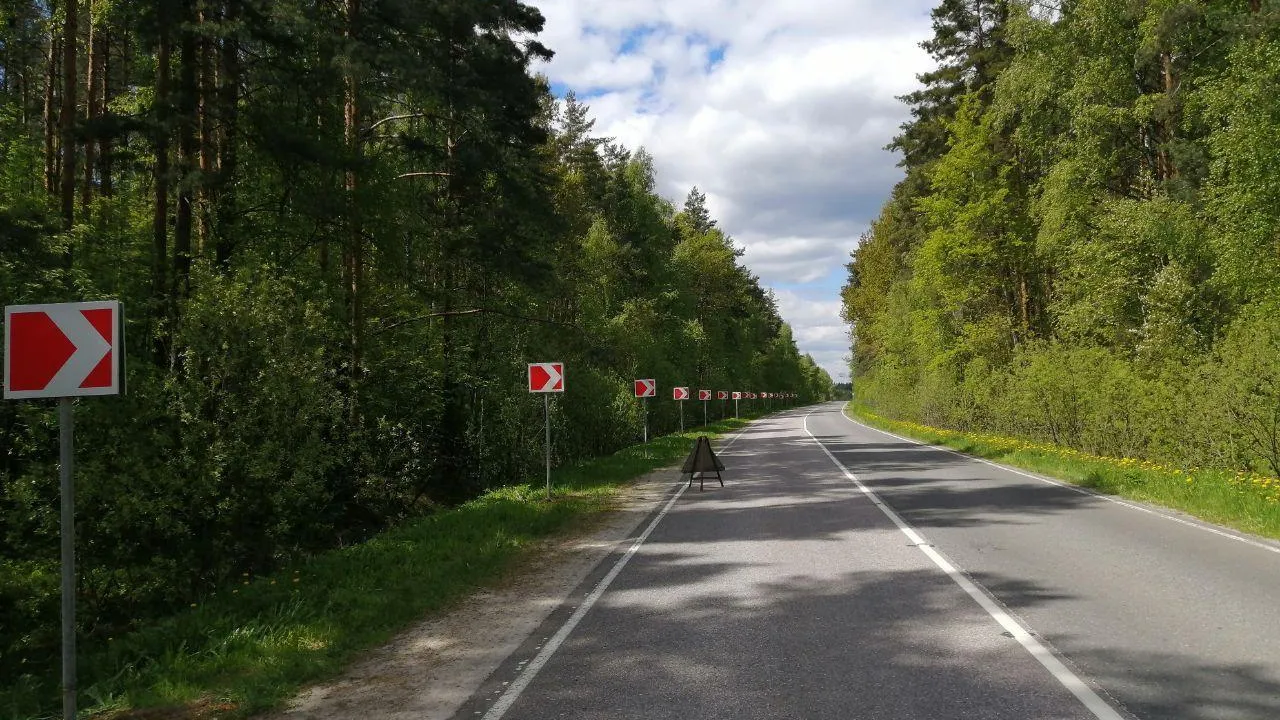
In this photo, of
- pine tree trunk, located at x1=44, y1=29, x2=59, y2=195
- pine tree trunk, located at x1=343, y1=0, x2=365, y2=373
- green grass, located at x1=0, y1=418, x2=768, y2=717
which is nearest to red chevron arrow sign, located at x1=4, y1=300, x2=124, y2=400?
green grass, located at x1=0, y1=418, x2=768, y2=717

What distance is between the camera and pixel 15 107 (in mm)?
13383

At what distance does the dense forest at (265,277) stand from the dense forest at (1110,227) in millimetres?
13542

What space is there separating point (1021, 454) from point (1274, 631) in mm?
16215

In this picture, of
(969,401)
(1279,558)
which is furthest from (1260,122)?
(969,401)

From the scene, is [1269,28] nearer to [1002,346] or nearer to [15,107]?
[1002,346]

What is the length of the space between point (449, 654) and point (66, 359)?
318 centimetres

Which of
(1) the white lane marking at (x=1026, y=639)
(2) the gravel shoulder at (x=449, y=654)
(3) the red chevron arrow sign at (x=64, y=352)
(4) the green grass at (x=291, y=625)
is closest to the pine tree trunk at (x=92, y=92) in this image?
(4) the green grass at (x=291, y=625)

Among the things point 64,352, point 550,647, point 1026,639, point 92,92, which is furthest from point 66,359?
point 92,92

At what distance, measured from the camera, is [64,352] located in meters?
4.29

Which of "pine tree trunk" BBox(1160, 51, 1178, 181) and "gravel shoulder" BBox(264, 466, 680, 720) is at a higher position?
"pine tree trunk" BBox(1160, 51, 1178, 181)

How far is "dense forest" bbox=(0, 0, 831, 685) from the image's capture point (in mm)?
8461

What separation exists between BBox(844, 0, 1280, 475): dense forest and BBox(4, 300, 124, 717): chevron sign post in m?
16.3

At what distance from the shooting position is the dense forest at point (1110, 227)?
15.4 m

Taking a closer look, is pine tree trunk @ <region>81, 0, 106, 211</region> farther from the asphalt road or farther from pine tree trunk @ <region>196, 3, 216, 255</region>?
the asphalt road
